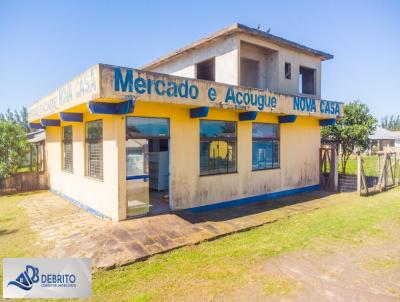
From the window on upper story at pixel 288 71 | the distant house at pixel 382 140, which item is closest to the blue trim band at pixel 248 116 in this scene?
the window on upper story at pixel 288 71

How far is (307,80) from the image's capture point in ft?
45.0

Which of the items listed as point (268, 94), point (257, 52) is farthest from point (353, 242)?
point (257, 52)

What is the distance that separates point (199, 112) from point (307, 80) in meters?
8.32

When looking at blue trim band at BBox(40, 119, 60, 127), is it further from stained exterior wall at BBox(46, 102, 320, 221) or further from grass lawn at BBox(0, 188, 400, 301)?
grass lawn at BBox(0, 188, 400, 301)

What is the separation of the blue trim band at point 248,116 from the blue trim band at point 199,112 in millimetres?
2053

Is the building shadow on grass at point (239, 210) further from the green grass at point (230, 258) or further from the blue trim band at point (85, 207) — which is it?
the blue trim band at point (85, 207)

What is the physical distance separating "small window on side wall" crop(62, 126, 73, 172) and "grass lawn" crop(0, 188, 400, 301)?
7.63ft

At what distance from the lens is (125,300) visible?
3.92m

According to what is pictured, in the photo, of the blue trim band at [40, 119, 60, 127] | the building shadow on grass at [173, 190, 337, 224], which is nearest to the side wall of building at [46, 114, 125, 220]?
the blue trim band at [40, 119, 60, 127]

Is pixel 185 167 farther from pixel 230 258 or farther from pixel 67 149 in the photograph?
pixel 67 149

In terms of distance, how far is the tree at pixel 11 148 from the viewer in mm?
13555

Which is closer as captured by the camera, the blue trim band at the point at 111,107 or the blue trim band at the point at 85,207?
the blue trim band at the point at 111,107

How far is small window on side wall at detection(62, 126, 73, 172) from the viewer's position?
1054 cm

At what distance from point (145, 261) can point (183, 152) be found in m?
3.76
